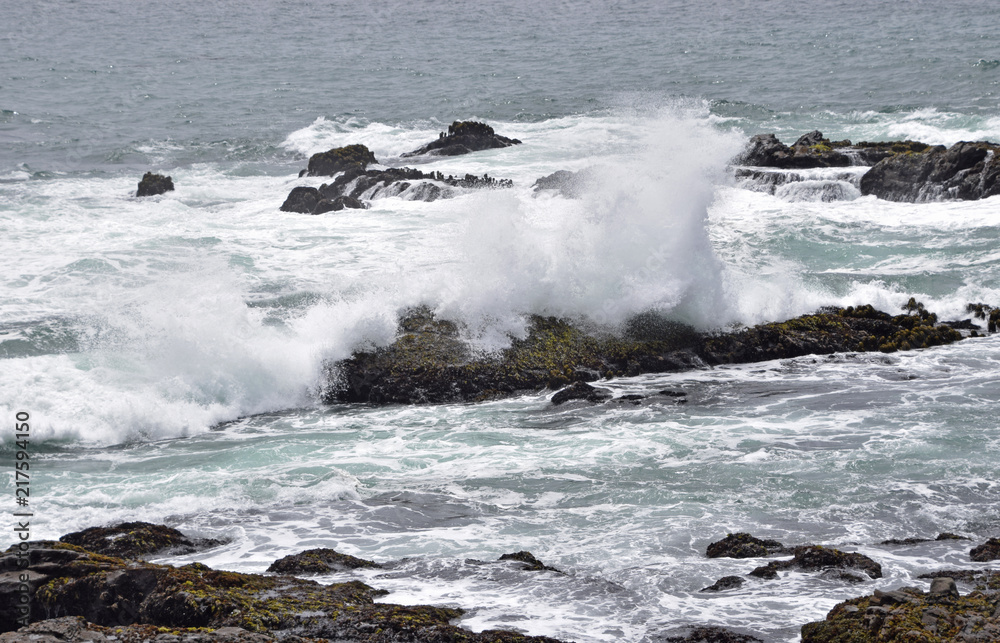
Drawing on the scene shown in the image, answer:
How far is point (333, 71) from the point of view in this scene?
2013 inches

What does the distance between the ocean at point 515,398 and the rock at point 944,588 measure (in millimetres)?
729

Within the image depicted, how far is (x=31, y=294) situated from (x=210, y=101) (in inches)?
1122

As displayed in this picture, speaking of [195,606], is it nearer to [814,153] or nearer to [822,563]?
[822,563]

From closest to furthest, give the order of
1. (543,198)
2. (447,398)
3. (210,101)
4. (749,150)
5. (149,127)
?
1. (447,398)
2. (543,198)
3. (749,150)
4. (149,127)
5. (210,101)

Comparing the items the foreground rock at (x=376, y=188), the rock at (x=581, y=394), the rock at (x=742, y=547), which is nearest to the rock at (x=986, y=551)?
the rock at (x=742, y=547)

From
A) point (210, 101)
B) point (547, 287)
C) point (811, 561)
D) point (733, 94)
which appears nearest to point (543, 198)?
point (547, 287)

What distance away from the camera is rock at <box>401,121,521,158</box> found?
31.7 metres

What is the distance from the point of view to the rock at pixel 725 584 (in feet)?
24.2

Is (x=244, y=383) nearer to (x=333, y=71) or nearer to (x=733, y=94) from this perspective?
(x=733, y=94)

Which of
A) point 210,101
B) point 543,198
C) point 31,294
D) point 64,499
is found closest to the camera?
point 64,499

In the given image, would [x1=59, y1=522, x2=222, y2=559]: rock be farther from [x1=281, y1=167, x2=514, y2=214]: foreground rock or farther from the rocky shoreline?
[x1=281, y1=167, x2=514, y2=214]: foreground rock

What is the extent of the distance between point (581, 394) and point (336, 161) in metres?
18.9

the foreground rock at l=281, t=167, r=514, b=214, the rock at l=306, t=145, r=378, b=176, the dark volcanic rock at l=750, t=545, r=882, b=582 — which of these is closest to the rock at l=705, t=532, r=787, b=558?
the dark volcanic rock at l=750, t=545, r=882, b=582

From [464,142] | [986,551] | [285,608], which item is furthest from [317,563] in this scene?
[464,142]
